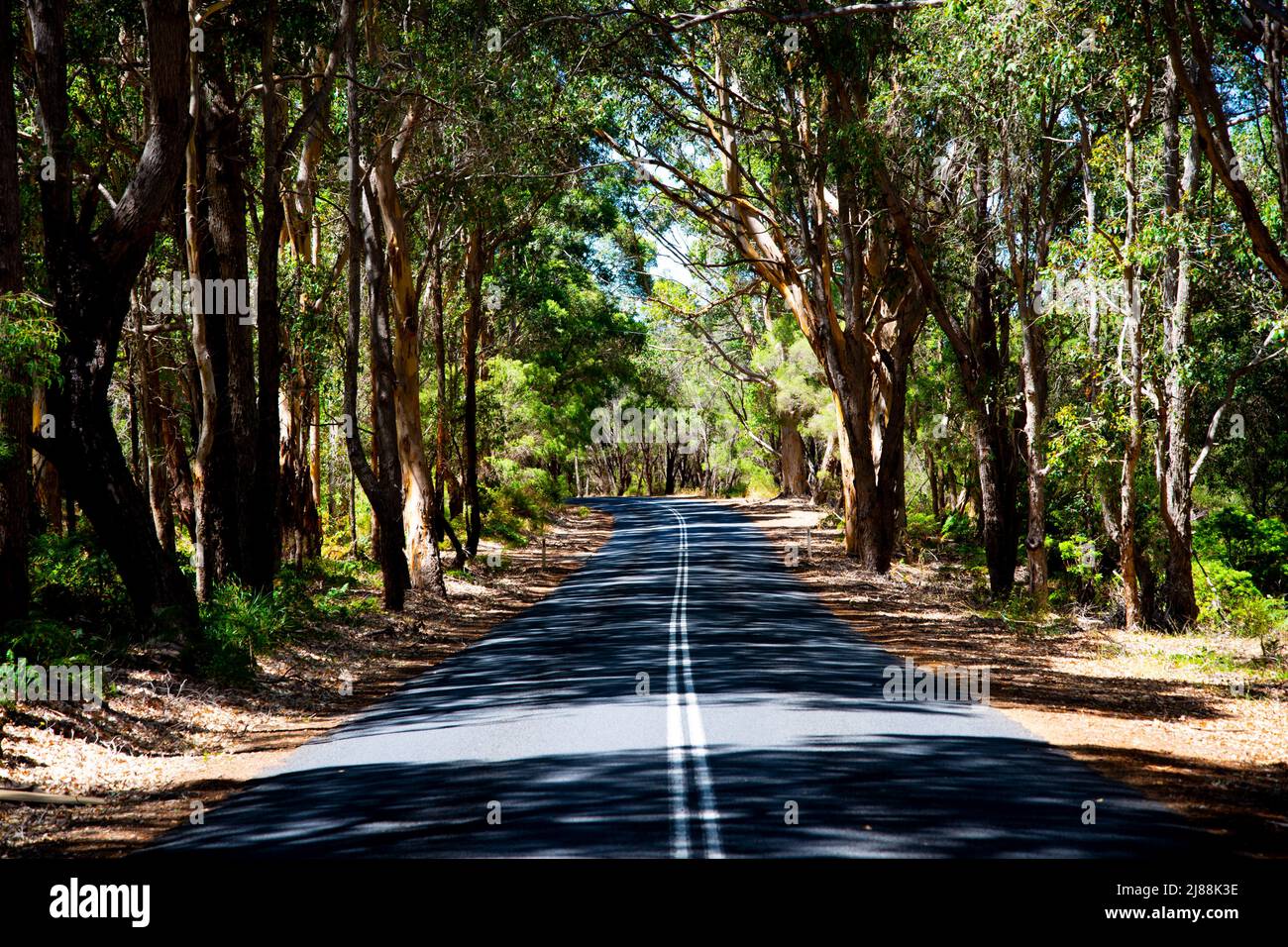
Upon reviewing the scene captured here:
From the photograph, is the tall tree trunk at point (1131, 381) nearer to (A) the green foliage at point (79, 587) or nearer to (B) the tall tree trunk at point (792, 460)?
(A) the green foliage at point (79, 587)

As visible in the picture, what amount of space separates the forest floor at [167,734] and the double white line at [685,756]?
136 inches

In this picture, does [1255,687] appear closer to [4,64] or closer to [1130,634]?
[1130,634]

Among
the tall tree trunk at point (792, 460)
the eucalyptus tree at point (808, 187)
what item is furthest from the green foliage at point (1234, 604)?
the tall tree trunk at point (792, 460)

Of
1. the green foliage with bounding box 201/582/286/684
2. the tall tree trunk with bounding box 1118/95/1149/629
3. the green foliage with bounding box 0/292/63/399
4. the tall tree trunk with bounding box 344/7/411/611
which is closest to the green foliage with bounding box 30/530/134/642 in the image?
the green foliage with bounding box 201/582/286/684

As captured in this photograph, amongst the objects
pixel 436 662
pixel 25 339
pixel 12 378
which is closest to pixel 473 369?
pixel 436 662

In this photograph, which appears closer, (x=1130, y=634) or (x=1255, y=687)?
(x=1255, y=687)

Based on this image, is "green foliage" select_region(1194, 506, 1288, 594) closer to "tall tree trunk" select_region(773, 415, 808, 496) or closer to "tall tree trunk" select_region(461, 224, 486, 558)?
"tall tree trunk" select_region(461, 224, 486, 558)

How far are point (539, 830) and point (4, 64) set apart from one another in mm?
9342

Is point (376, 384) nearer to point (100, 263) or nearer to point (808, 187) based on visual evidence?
point (100, 263)

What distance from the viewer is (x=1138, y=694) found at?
13.0 metres

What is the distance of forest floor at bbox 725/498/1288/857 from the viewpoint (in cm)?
858

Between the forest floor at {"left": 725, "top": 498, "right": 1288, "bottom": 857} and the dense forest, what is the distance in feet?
5.93

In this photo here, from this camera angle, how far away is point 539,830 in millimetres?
7484
